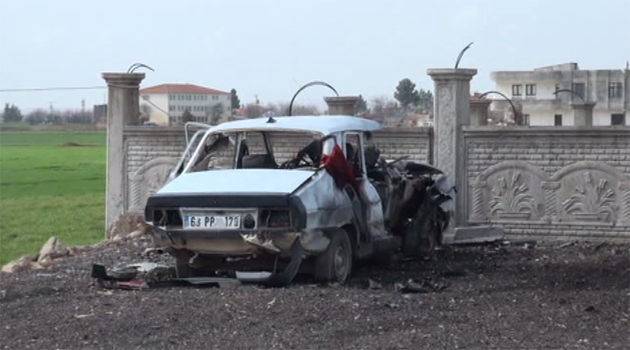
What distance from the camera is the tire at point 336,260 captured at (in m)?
12.0

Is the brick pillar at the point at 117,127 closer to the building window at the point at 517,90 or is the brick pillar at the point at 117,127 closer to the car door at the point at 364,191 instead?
the car door at the point at 364,191

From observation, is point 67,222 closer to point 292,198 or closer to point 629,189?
point 629,189

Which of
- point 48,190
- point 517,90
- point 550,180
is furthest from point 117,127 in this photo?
point 517,90

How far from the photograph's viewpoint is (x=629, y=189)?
1778 centimetres

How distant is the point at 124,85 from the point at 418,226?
767 centimetres

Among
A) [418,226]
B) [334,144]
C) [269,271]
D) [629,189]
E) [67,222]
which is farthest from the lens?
[67,222]

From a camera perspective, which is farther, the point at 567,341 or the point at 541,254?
the point at 541,254

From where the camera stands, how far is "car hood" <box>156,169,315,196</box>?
38.3 ft

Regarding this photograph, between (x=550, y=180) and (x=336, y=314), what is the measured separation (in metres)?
9.13

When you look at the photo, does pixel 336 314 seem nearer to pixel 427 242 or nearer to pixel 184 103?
pixel 427 242

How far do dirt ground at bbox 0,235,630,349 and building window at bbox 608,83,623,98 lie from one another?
55277mm

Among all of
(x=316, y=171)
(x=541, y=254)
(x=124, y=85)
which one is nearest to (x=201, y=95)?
(x=124, y=85)

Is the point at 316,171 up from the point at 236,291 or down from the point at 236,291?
up

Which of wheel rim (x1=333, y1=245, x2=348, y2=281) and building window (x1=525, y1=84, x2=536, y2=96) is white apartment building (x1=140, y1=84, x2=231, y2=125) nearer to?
wheel rim (x1=333, y1=245, x2=348, y2=281)
